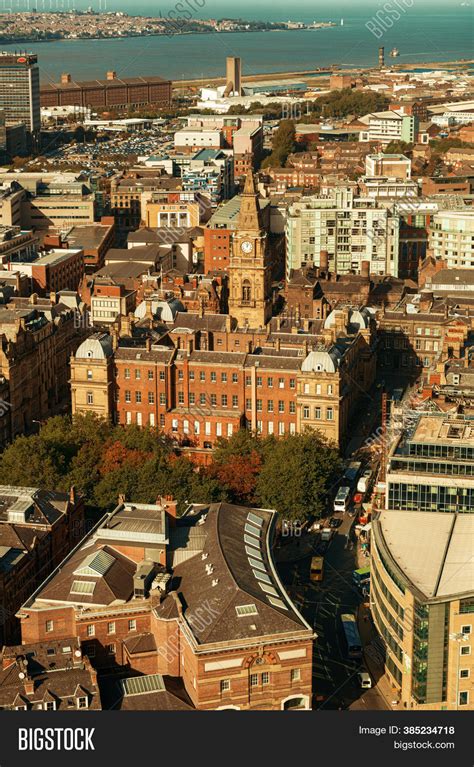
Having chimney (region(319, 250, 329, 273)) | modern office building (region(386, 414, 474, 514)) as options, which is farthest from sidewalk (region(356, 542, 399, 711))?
chimney (region(319, 250, 329, 273))

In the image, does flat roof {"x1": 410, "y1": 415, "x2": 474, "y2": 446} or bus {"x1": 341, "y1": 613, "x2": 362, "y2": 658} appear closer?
bus {"x1": 341, "y1": 613, "x2": 362, "y2": 658}

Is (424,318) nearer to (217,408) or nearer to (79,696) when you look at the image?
(217,408)

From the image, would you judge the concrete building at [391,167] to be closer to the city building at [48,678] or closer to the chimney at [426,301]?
the chimney at [426,301]

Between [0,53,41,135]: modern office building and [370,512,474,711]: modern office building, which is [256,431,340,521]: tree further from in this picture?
[0,53,41,135]: modern office building

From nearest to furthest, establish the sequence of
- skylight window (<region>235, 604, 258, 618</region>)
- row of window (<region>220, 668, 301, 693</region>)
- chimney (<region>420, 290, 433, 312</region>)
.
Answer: row of window (<region>220, 668, 301, 693</region>) < skylight window (<region>235, 604, 258, 618</region>) < chimney (<region>420, 290, 433, 312</region>)

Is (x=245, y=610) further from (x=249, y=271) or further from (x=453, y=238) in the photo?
(x=453, y=238)

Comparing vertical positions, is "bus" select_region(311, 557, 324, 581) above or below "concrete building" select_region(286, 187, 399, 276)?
below

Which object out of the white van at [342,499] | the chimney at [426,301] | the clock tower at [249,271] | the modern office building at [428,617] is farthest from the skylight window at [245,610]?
the chimney at [426,301]
